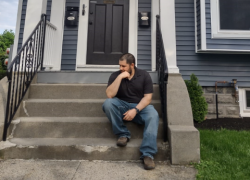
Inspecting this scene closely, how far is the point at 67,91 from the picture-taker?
8.83 ft

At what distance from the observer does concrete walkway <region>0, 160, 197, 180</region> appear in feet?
4.91

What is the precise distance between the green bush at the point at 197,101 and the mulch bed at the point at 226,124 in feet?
0.50

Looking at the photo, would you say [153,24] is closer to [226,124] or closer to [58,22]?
[58,22]

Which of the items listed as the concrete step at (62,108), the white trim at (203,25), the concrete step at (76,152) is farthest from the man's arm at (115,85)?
the white trim at (203,25)

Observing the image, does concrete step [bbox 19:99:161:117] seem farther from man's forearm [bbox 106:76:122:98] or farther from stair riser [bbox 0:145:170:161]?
stair riser [bbox 0:145:170:161]

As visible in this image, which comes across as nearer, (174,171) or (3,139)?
(174,171)

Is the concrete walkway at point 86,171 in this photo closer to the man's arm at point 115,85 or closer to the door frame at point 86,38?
the man's arm at point 115,85

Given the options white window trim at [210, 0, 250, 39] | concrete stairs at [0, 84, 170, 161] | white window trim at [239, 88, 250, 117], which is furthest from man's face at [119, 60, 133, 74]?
white window trim at [239, 88, 250, 117]

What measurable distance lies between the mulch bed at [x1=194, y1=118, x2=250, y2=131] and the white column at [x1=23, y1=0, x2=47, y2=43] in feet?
11.2

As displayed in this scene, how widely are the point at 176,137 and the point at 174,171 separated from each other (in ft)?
1.00

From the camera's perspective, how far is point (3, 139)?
1.97 meters

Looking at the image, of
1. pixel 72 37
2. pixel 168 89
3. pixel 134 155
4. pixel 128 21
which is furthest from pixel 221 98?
pixel 72 37

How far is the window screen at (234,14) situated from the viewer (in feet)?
12.8

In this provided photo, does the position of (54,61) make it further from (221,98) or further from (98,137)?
(221,98)
